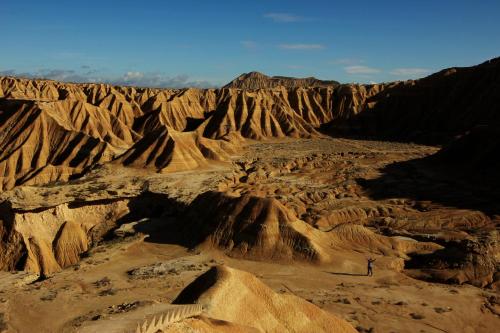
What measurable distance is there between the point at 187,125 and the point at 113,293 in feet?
292

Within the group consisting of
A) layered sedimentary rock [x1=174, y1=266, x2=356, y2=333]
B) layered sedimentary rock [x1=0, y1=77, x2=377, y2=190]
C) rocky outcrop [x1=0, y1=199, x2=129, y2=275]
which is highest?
layered sedimentary rock [x1=0, y1=77, x2=377, y2=190]

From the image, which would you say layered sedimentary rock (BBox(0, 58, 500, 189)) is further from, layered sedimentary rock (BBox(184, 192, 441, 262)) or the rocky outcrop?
layered sedimentary rock (BBox(184, 192, 441, 262))

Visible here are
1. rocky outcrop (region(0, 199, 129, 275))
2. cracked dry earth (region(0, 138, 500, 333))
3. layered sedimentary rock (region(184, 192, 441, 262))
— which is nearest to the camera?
cracked dry earth (region(0, 138, 500, 333))

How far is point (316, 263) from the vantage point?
28.8m

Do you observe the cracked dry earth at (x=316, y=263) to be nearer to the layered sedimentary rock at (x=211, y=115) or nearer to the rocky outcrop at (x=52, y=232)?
the rocky outcrop at (x=52, y=232)

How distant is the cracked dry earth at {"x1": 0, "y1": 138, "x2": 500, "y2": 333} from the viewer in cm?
2166

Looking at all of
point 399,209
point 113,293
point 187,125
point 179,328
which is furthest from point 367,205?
point 187,125

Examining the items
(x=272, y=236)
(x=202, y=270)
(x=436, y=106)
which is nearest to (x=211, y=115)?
(x=436, y=106)

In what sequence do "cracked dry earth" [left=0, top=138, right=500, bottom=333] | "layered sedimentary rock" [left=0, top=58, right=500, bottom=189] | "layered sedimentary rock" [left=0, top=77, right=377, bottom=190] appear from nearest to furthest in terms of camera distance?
"cracked dry earth" [left=0, top=138, right=500, bottom=333] → "layered sedimentary rock" [left=0, top=77, right=377, bottom=190] → "layered sedimentary rock" [left=0, top=58, right=500, bottom=189]

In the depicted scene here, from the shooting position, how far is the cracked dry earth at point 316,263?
853 inches

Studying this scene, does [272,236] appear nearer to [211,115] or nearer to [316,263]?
[316,263]

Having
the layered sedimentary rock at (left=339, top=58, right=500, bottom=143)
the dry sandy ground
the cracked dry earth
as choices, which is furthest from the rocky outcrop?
the layered sedimentary rock at (left=339, top=58, right=500, bottom=143)

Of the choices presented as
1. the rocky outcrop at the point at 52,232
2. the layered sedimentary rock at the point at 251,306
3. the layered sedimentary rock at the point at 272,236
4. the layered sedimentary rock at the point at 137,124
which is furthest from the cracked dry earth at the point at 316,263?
the layered sedimentary rock at the point at 137,124

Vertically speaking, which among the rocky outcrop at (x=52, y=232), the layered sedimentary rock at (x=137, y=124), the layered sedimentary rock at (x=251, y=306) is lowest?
the rocky outcrop at (x=52, y=232)
